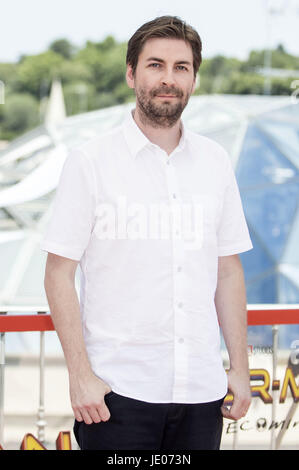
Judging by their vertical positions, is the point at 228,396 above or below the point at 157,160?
below

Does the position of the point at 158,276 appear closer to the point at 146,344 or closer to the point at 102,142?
the point at 146,344

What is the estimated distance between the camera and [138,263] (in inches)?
90.7

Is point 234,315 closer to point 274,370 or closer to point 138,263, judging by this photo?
point 138,263

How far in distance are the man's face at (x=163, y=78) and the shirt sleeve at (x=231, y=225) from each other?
1.30ft

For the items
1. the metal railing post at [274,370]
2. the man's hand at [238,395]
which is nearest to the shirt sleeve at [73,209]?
the man's hand at [238,395]

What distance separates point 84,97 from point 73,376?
3895 inches

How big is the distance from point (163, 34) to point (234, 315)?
1197mm

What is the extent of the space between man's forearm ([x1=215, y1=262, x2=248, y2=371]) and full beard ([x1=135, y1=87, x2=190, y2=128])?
719 mm

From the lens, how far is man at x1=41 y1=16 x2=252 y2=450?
7.49 ft

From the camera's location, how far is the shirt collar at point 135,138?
7.84 ft

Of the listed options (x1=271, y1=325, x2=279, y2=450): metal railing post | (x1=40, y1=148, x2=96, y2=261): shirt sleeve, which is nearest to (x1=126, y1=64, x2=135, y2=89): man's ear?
(x1=40, y1=148, x2=96, y2=261): shirt sleeve

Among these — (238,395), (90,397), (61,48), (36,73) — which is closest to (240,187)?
(238,395)

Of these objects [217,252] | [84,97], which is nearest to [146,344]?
[217,252]

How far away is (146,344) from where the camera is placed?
91.2 inches
